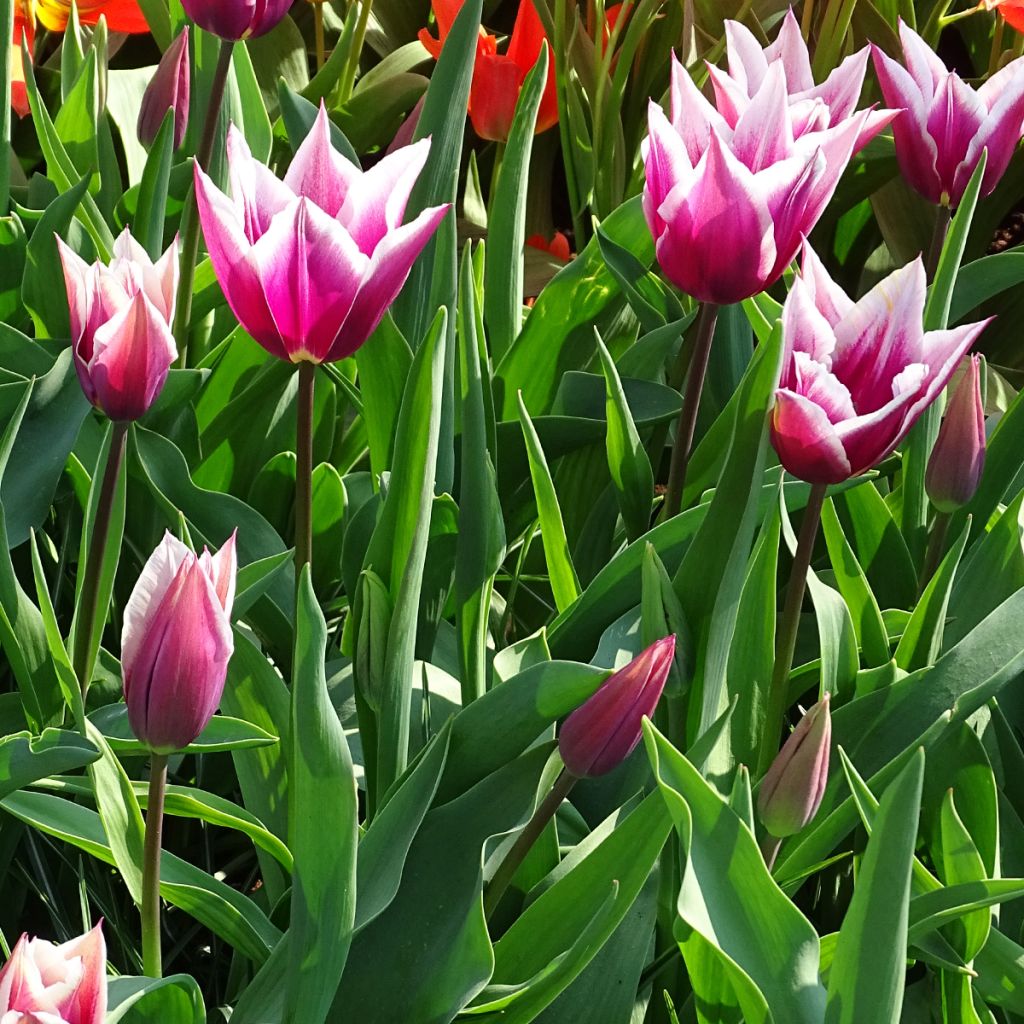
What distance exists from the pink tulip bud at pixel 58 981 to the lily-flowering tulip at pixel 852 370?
344 millimetres

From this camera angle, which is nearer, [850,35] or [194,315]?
[194,315]

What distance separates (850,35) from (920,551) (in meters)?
0.84

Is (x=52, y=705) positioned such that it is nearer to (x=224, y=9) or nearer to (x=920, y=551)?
(x=224, y=9)

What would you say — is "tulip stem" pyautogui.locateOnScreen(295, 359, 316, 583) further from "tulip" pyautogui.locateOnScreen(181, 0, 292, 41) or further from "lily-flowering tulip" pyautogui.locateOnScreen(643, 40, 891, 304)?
"tulip" pyautogui.locateOnScreen(181, 0, 292, 41)

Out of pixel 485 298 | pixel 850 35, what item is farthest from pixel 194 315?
pixel 850 35

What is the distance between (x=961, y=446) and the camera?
742mm

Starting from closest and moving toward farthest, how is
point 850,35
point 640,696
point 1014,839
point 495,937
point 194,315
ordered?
1. point 640,696
2. point 495,937
3. point 1014,839
4. point 194,315
5. point 850,35

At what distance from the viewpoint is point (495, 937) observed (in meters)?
0.64

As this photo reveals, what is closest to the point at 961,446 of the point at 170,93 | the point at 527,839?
the point at 527,839

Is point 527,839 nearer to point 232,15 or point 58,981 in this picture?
point 58,981

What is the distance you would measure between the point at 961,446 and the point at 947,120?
0.80 ft

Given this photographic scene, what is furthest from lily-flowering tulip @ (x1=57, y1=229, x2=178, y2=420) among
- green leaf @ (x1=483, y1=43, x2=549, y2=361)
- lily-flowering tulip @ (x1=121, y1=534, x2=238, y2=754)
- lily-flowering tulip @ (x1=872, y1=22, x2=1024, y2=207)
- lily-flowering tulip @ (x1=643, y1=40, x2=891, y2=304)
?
lily-flowering tulip @ (x1=872, y1=22, x2=1024, y2=207)

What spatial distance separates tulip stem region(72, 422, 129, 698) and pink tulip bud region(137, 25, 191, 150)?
0.41m

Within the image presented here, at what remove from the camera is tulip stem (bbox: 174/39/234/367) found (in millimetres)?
833
